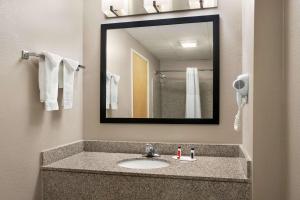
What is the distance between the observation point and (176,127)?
2020 mm

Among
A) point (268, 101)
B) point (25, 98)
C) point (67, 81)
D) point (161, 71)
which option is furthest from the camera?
point (161, 71)

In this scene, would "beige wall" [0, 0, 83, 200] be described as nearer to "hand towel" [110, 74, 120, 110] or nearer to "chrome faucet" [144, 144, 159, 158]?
"hand towel" [110, 74, 120, 110]

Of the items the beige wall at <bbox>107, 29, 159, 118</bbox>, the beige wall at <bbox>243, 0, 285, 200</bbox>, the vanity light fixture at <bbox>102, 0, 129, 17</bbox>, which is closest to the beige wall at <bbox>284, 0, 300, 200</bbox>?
the beige wall at <bbox>243, 0, 285, 200</bbox>

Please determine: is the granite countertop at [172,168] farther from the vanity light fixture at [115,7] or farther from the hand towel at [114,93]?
the vanity light fixture at [115,7]

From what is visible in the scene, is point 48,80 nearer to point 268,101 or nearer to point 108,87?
point 108,87

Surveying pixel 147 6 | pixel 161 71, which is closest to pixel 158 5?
pixel 147 6

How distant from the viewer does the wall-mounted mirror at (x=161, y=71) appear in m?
1.97

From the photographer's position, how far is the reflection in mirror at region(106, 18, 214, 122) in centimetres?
198

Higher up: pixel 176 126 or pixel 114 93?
pixel 114 93

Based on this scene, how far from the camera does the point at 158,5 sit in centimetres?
202

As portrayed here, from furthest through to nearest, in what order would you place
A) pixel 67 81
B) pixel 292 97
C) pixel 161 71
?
pixel 161 71 → pixel 67 81 → pixel 292 97

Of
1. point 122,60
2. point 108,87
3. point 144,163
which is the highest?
point 122,60

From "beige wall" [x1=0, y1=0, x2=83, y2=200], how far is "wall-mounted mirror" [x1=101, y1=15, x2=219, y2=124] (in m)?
0.40

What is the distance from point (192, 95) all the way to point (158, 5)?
744 millimetres
